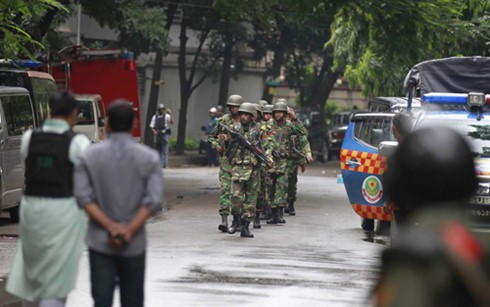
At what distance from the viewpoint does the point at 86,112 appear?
24.5 meters

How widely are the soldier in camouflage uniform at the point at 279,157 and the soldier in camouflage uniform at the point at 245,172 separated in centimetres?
206

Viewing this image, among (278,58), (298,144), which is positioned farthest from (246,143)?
(278,58)

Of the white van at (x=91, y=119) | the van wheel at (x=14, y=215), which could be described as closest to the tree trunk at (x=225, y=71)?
the white van at (x=91, y=119)

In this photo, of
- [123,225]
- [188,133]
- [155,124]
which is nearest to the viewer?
[123,225]

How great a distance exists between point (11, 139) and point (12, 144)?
7cm

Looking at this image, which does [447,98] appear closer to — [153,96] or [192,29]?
[153,96]

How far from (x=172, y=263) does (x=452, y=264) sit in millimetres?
9519

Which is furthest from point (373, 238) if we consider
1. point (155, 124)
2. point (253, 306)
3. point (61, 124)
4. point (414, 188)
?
point (155, 124)

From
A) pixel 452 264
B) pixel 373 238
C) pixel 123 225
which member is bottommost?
pixel 373 238

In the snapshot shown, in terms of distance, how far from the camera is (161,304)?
1015cm

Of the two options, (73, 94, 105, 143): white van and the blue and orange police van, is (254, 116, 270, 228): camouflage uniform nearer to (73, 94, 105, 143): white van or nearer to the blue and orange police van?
the blue and orange police van

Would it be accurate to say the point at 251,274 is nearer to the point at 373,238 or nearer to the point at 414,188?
the point at 373,238

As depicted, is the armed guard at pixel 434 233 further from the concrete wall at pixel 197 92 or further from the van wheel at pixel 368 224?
the concrete wall at pixel 197 92

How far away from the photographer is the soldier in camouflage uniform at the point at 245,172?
631 inches
